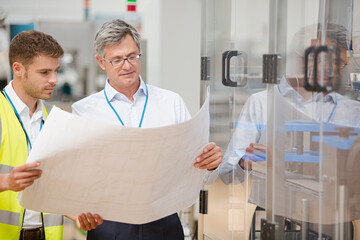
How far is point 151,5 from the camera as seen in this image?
15.5ft

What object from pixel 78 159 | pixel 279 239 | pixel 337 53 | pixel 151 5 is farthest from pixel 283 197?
pixel 151 5

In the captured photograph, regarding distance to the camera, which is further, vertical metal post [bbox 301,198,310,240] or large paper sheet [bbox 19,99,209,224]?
vertical metal post [bbox 301,198,310,240]

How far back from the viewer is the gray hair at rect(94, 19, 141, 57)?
5.68ft

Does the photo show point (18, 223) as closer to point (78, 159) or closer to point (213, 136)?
point (78, 159)

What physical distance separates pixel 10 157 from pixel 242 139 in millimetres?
975

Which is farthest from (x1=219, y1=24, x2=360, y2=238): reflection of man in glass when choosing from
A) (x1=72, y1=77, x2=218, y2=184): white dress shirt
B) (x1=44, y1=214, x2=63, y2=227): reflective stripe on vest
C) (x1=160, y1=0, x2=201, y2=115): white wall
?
(x1=160, y1=0, x2=201, y2=115): white wall

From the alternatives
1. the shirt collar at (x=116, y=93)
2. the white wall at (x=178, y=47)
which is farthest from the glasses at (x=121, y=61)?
the white wall at (x=178, y=47)

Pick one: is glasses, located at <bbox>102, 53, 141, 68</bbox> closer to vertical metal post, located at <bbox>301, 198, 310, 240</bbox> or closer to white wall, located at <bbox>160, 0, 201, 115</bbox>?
vertical metal post, located at <bbox>301, 198, 310, 240</bbox>

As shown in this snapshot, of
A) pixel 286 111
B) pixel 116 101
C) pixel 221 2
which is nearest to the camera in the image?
pixel 286 111

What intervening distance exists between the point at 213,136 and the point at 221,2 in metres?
0.68

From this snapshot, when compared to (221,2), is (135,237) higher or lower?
lower

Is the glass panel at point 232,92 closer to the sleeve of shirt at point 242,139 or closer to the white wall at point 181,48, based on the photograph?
the sleeve of shirt at point 242,139

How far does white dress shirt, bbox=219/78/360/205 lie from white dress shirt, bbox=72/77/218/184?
0.97 ft

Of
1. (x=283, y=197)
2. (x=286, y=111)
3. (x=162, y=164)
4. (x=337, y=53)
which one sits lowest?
(x=283, y=197)
